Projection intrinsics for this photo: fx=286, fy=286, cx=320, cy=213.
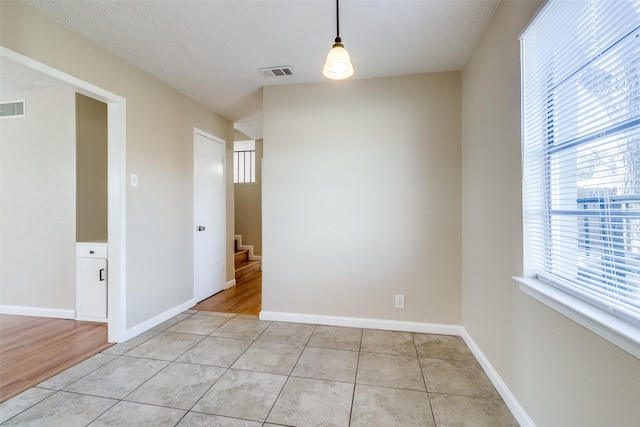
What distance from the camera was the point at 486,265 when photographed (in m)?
2.12

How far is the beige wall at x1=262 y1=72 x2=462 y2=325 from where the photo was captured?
274 centimetres

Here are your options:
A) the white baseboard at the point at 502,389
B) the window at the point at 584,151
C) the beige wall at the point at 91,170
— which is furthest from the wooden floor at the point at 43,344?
the window at the point at 584,151

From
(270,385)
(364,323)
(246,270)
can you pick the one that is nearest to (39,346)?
(270,385)

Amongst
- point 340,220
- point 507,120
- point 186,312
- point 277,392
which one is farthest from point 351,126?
point 186,312

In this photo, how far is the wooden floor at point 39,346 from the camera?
6.67 ft

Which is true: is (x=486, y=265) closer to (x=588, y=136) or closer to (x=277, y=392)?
(x=588, y=136)

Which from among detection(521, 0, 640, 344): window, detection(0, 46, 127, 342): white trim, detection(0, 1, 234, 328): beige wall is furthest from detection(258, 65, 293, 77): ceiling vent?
detection(521, 0, 640, 344): window

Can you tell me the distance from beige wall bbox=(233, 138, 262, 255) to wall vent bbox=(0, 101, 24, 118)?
11.5ft

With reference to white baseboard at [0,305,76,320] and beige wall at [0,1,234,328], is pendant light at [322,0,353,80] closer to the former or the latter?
beige wall at [0,1,234,328]

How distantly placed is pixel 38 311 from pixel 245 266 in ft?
9.46

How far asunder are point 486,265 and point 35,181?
14.9ft

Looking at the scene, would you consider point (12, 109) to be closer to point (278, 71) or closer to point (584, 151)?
point (278, 71)

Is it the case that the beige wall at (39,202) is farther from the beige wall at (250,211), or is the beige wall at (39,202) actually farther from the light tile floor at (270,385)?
the beige wall at (250,211)

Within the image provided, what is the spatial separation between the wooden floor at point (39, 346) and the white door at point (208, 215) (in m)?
1.14
